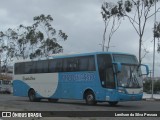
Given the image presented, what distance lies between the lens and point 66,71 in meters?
29.2

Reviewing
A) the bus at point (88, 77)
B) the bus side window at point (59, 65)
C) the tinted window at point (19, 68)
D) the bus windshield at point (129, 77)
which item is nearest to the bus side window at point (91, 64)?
the bus at point (88, 77)

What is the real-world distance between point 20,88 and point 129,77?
441 inches

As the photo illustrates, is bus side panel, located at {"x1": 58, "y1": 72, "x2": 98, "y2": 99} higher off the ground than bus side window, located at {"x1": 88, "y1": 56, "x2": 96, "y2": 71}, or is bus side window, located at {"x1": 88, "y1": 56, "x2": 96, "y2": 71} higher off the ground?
bus side window, located at {"x1": 88, "y1": 56, "x2": 96, "y2": 71}

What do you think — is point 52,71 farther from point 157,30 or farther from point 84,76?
point 157,30

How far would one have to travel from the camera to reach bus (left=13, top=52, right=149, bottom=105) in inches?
1016

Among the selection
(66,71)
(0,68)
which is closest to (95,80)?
(66,71)

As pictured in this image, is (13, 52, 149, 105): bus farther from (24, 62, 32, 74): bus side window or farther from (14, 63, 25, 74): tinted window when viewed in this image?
(14, 63, 25, 74): tinted window

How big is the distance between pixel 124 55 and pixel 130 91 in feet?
7.37

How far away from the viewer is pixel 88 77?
27281mm

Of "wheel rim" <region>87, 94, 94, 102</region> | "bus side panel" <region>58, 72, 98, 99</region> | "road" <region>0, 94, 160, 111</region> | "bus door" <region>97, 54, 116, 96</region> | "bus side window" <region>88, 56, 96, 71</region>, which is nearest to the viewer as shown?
"road" <region>0, 94, 160, 111</region>

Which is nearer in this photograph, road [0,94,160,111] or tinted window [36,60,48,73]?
road [0,94,160,111]

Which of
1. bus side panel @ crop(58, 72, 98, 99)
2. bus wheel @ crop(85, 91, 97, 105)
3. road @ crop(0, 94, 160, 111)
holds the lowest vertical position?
road @ crop(0, 94, 160, 111)

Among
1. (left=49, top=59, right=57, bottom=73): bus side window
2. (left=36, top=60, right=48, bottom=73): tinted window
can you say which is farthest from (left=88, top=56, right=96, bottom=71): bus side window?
(left=36, top=60, right=48, bottom=73): tinted window

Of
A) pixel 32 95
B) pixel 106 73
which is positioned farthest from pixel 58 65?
pixel 106 73
